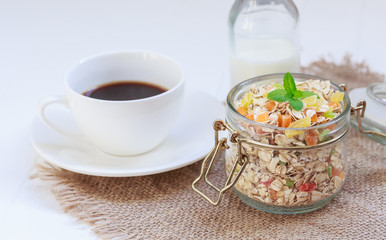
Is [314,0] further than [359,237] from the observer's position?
Yes

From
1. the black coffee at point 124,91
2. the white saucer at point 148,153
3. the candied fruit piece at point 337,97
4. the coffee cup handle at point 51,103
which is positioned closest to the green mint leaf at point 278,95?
the candied fruit piece at point 337,97

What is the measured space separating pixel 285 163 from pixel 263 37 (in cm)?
59

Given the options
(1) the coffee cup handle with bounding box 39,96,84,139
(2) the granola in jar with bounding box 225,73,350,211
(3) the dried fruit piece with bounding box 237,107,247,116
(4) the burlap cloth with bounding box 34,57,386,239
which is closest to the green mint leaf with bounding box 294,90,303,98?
(2) the granola in jar with bounding box 225,73,350,211

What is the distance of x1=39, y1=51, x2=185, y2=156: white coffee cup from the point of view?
127 centimetres

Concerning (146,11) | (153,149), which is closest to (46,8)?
(146,11)

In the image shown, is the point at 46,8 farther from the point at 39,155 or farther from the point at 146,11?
the point at 39,155

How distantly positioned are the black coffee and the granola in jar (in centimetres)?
32

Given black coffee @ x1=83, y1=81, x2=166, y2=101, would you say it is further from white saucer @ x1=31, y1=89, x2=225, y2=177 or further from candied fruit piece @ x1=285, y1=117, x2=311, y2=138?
candied fruit piece @ x1=285, y1=117, x2=311, y2=138

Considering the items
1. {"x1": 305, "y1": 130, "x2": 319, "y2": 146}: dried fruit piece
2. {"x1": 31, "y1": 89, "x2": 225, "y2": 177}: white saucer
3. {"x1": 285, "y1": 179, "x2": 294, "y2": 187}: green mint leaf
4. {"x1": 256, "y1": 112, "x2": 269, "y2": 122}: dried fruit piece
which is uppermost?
{"x1": 256, "y1": 112, "x2": 269, "y2": 122}: dried fruit piece

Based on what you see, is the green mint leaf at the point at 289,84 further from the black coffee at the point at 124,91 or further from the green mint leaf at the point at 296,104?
the black coffee at the point at 124,91

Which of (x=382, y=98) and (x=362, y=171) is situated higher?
(x=382, y=98)

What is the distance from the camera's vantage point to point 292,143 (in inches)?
42.6

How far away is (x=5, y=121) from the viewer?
5.23 feet

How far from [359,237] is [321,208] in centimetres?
10
